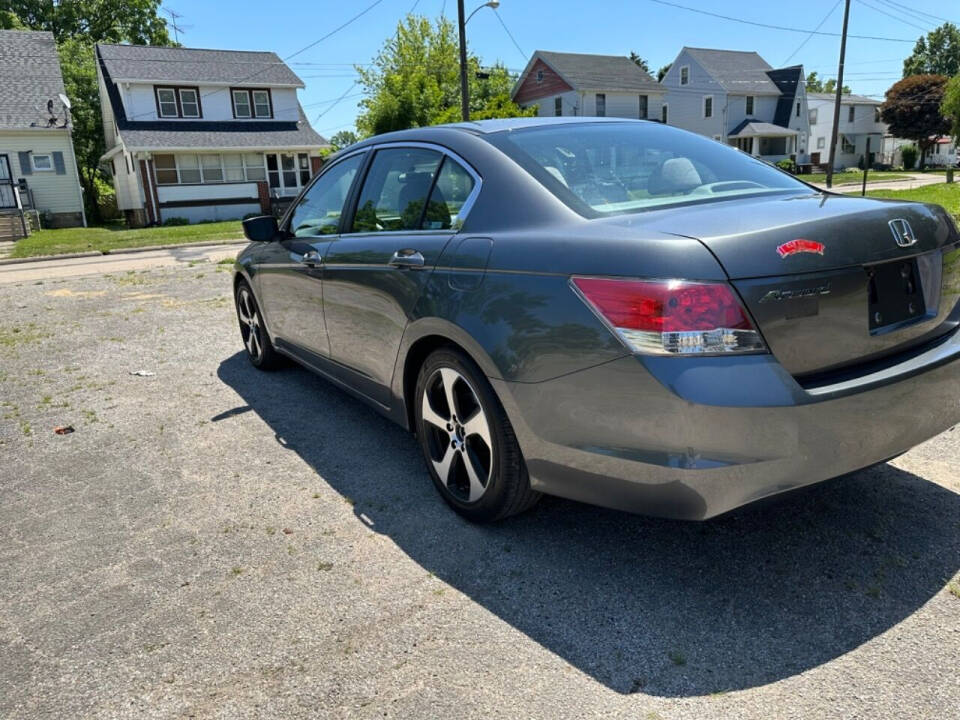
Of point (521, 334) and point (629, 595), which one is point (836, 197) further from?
point (629, 595)

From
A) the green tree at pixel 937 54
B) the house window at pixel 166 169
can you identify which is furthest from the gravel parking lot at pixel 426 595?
the green tree at pixel 937 54

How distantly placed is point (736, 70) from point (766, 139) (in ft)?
18.2

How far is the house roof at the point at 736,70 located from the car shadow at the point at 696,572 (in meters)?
55.3

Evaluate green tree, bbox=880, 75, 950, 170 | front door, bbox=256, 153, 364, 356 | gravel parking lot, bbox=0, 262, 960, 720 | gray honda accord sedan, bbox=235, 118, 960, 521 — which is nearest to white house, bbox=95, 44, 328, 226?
front door, bbox=256, 153, 364, 356

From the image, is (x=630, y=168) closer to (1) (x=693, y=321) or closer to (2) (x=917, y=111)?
(1) (x=693, y=321)

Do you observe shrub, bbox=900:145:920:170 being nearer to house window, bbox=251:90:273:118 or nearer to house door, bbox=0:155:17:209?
house window, bbox=251:90:273:118

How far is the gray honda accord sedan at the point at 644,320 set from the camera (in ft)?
7.39

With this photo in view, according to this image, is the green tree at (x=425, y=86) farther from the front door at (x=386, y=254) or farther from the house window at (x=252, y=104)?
the front door at (x=386, y=254)

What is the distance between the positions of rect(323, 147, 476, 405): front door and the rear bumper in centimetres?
98

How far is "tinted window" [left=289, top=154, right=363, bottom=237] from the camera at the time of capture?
4.31 meters

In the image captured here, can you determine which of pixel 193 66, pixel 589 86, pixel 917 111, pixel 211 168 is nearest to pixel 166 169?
pixel 211 168

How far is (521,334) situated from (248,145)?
33.1m

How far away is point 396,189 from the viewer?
3.78m

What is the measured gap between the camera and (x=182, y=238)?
69.5 ft
